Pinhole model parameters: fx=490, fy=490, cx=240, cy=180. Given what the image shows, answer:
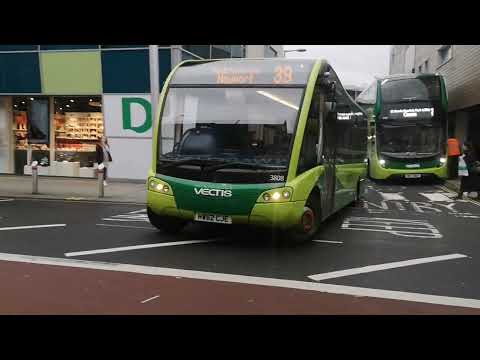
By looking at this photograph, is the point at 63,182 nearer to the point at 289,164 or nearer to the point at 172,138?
the point at 172,138

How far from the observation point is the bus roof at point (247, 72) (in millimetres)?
7596

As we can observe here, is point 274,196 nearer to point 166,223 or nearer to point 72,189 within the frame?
point 166,223

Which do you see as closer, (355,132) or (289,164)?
(289,164)

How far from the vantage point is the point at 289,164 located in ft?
23.2

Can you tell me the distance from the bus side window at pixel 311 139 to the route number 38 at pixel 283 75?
46 centimetres

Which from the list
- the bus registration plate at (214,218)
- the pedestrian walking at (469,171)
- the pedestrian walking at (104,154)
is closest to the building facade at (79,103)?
the pedestrian walking at (104,154)

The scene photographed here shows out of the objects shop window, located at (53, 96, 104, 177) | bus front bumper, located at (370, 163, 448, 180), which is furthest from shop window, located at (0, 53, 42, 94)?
bus front bumper, located at (370, 163, 448, 180)

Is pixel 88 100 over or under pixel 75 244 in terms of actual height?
over

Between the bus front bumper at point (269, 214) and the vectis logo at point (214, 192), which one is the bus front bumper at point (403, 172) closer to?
the bus front bumper at point (269, 214)

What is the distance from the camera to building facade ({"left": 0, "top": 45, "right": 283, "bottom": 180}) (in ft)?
54.9

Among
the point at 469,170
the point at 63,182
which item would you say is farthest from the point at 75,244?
the point at 469,170
